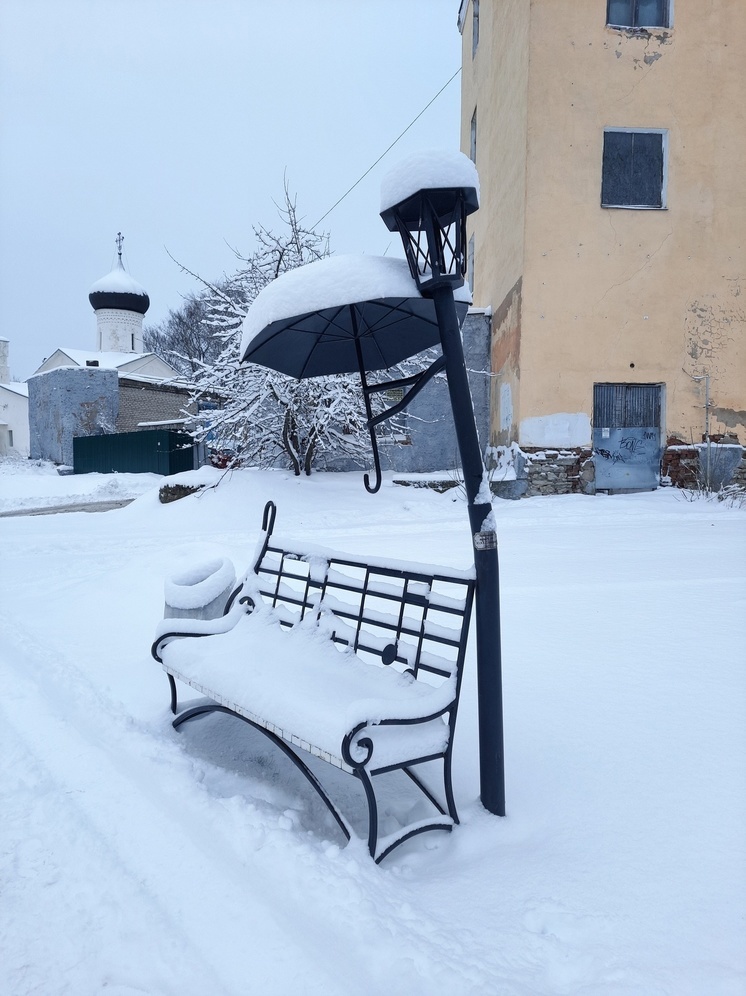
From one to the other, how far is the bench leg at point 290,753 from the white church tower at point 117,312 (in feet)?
108

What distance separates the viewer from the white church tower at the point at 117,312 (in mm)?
33094

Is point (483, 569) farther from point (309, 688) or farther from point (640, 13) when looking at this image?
point (640, 13)

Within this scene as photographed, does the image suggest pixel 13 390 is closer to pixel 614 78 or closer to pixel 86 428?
pixel 86 428

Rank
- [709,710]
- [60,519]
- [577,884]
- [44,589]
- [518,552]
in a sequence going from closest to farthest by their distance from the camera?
[577,884] < [709,710] < [44,589] < [518,552] < [60,519]

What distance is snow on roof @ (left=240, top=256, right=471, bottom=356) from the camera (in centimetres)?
245

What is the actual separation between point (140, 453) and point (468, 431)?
21.5 m

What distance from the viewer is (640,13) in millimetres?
11906

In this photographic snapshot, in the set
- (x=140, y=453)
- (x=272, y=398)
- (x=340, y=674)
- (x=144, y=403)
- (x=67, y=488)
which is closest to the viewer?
(x=340, y=674)

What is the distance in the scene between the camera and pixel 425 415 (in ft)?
46.6

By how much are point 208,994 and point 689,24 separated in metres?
15.3

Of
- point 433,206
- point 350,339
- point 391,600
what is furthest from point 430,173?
point 391,600

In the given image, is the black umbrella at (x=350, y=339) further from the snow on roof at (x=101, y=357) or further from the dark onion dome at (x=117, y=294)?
the dark onion dome at (x=117, y=294)

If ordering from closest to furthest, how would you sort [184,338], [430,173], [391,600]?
[430,173]
[391,600]
[184,338]

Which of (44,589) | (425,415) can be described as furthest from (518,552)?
(425,415)
